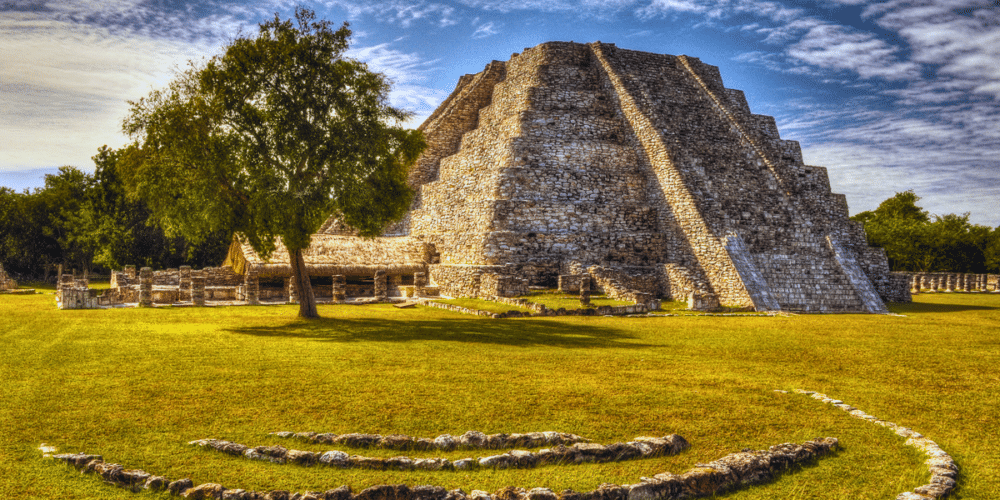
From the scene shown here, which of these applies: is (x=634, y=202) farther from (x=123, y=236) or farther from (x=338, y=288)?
(x=123, y=236)

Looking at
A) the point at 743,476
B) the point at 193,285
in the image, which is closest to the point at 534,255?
the point at 193,285

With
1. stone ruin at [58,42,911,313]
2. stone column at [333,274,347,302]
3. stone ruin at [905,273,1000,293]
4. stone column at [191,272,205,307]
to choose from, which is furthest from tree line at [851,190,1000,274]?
stone column at [191,272,205,307]

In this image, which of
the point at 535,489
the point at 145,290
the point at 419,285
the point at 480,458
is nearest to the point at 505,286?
the point at 419,285

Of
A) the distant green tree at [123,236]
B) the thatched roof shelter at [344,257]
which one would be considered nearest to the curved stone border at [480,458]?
the thatched roof shelter at [344,257]

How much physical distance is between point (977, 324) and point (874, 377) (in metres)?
11.2

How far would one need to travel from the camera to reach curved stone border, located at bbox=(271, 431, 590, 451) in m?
5.27

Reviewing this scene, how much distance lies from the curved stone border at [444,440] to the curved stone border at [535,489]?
3.24 ft

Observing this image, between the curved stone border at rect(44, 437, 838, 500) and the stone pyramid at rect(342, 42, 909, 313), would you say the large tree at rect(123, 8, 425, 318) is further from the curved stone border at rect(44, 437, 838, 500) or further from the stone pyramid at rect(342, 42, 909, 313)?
the curved stone border at rect(44, 437, 838, 500)

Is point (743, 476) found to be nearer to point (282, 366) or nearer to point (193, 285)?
point (282, 366)

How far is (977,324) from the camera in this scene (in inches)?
669

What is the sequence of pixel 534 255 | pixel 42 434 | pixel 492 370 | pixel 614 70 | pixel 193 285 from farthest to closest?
pixel 614 70, pixel 534 255, pixel 193 285, pixel 492 370, pixel 42 434

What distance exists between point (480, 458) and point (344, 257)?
20.7 m

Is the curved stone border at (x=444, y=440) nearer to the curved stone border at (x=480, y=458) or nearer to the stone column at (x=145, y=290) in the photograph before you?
the curved stone border at (x=480, y=458)

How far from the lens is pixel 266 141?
1518 cm
